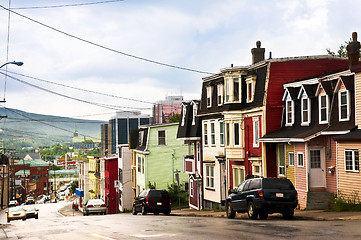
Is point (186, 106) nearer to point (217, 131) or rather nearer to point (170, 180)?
point (217, 131)

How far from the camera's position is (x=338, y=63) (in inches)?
1357

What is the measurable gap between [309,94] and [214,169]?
49.6 ft

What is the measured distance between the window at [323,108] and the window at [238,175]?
34.3ft

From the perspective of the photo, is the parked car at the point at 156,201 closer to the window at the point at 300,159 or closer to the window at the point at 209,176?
the window at the point at 300,159

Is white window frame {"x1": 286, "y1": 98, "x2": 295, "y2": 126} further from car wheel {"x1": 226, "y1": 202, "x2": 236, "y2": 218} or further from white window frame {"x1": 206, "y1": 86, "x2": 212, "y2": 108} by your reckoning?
white window frame {"x1": 206, "y1": 86, "x2": 212, "y2": 108}

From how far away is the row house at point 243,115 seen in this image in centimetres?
3366

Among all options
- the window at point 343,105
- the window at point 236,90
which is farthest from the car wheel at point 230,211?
the window at point 236,90

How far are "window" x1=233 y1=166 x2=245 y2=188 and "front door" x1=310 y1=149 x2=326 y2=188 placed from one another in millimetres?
9646

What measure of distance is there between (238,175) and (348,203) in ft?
46.6

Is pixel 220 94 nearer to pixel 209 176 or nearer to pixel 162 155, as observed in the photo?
pixel 209 176

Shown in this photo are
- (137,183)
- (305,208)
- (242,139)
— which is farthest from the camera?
(137,183)

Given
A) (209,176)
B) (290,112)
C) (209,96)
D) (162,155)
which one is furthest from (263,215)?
(162,155)

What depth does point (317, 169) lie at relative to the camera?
28.6 metres


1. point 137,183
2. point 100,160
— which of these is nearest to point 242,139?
point 137,183
